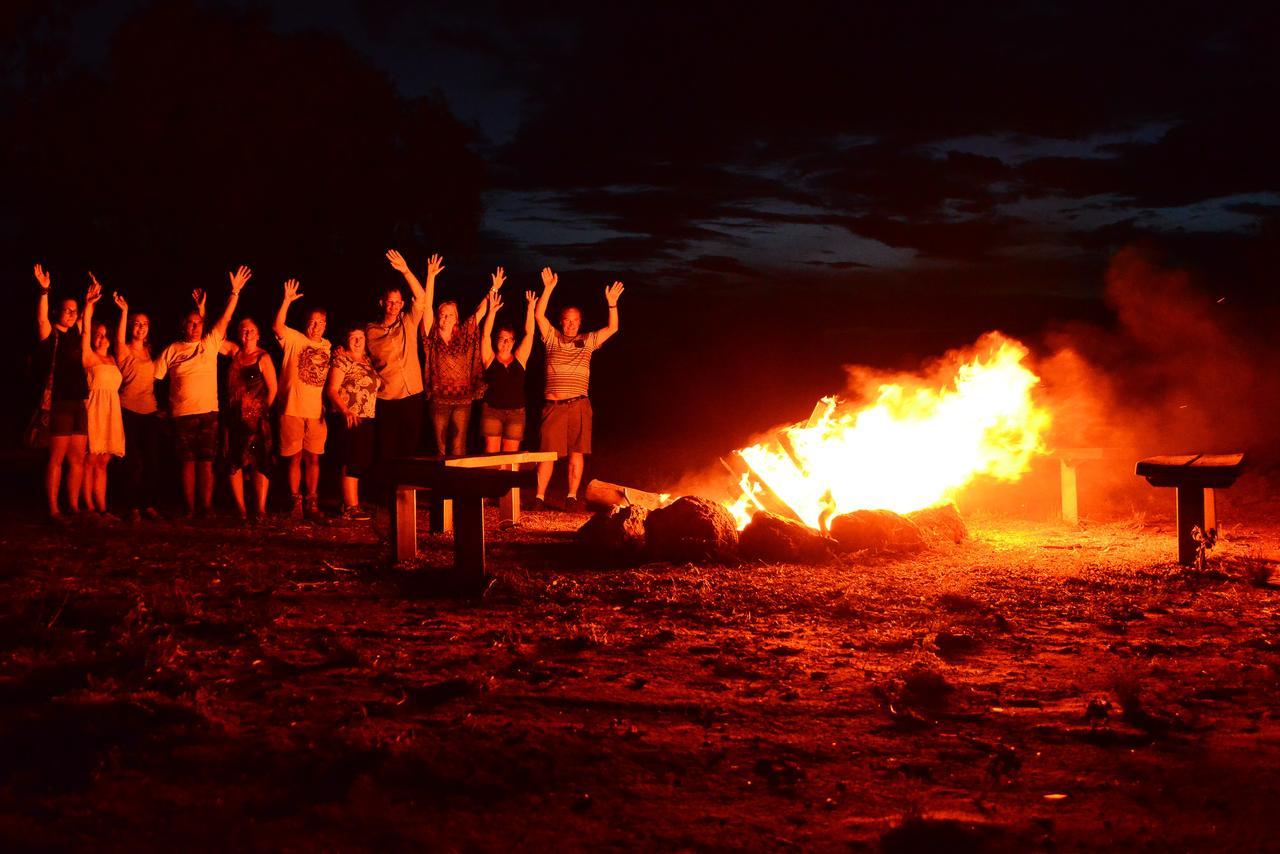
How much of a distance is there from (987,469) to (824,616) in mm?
4637

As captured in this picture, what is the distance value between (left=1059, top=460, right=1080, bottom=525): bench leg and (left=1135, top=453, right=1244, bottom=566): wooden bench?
2136 mm

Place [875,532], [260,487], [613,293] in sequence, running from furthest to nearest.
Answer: [613,293]
[260,487]
[875,532]

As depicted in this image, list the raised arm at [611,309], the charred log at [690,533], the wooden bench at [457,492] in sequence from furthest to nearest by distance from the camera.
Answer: the raised arm at [611,309]
the charred log at [690,533]
the wooden bench at [457,492]

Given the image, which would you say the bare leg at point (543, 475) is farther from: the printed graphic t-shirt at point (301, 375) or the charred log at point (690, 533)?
the charred log at point (690, 533)

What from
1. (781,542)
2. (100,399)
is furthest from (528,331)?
(100,399)

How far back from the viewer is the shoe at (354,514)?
986 centimetres

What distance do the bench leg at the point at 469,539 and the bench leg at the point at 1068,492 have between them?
235 inches

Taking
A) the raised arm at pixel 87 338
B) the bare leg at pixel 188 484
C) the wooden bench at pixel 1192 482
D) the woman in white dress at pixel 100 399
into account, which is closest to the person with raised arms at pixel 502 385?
the bare leg at pixel 188 484

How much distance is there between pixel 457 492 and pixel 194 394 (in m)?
3.97

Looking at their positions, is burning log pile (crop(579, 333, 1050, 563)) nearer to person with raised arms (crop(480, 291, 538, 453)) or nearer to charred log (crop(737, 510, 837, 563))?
charred log (crop(737, 510, 837, 563))

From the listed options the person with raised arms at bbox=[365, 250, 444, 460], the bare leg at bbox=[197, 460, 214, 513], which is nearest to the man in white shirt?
A: the person with raised arms at bbox=[365, 250, 444, 460]

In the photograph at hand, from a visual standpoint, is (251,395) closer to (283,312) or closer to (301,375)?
(301,375)

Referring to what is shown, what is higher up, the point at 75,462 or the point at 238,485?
the point at 75,462

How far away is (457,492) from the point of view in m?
7.13
